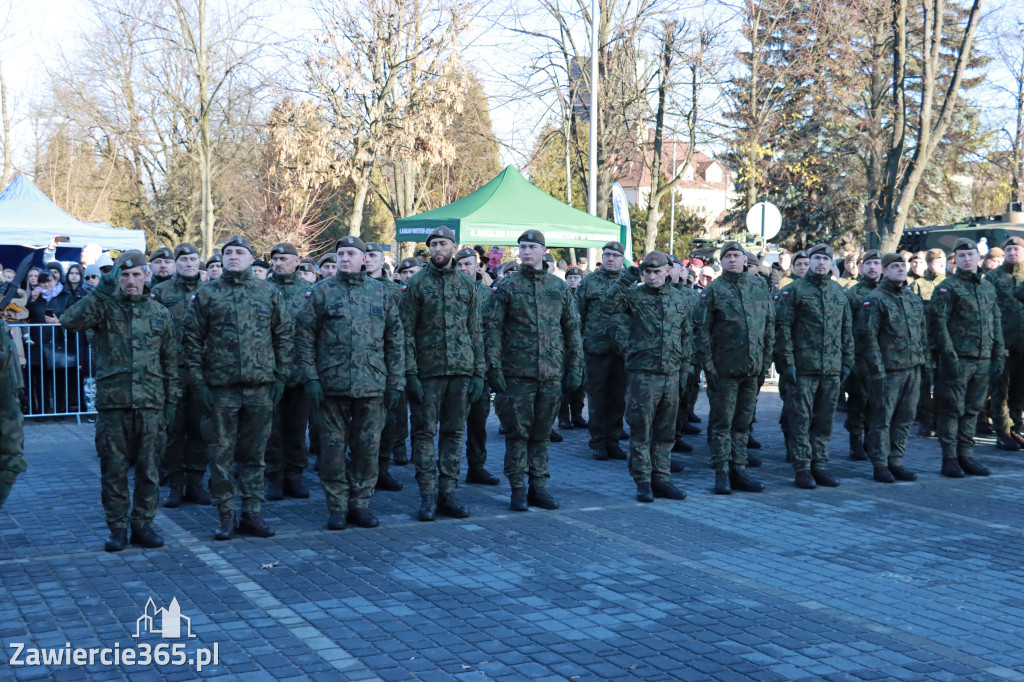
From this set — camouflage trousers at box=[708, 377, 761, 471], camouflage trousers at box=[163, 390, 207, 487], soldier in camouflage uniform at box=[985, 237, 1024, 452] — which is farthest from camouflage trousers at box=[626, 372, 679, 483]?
soldier in camouflage uniform at box=[985, 237, 1024, 452]

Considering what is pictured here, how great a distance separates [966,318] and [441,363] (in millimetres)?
5581

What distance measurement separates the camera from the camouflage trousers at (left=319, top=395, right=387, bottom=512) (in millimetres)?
7801

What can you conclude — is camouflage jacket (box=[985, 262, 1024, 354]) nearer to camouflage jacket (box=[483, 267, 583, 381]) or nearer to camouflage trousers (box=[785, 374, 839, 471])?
camouflage trousers (box=[785, 374, 839, 471])

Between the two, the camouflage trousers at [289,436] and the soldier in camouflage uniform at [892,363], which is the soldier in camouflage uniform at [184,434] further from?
the soldier in camouflage uniform at [892,363]

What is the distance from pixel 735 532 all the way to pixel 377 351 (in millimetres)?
2919

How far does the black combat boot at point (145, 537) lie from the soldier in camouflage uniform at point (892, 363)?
20.6ft

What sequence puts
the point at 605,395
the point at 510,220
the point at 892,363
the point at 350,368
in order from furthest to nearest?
the point at 510,220 < the point at 605,395 < the point at 892,363 < the point at 350,368

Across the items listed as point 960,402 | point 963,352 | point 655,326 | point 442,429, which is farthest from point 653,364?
point 963,352

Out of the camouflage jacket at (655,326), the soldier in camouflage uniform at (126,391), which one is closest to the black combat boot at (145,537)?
the soldier in camouflage uniform at (126,391)

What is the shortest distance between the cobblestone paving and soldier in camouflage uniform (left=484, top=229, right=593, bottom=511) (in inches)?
17.3

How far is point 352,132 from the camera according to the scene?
26.5m

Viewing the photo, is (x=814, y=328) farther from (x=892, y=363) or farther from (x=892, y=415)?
(x=892, y=415)

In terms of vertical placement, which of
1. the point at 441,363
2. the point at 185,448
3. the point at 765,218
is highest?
the point at 765,218

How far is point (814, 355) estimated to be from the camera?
955 centimetres
